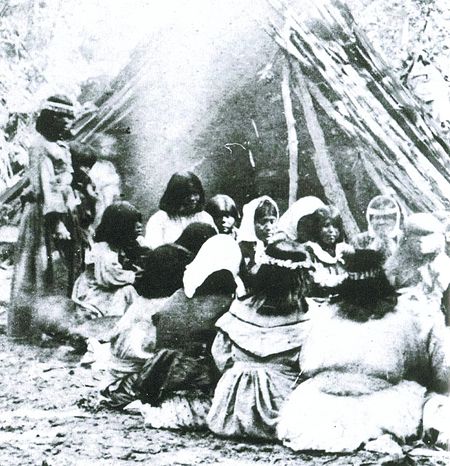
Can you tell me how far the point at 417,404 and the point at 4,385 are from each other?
9.21ft

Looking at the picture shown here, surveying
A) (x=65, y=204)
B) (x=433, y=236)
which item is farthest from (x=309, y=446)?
(x=65, y=204)

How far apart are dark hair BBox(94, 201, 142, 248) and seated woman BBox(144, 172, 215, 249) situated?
0.13 m

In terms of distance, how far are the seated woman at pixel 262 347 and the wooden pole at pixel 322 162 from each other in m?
0.37

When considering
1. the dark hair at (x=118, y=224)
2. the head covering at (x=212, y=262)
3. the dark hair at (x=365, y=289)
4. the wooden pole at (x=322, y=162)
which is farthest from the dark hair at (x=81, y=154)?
the dark hair at (x=365, y=289)

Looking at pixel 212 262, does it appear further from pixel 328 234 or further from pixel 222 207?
pixel 328 234

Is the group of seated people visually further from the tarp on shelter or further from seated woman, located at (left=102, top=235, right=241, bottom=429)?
the tarp on shelter

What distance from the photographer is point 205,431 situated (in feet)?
15.8

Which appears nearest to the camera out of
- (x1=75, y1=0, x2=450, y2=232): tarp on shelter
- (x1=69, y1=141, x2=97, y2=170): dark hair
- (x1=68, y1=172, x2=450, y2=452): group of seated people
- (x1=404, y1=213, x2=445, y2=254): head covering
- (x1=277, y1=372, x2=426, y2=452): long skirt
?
(x1=277, y1=372, x2=426, y2=452): long skirt

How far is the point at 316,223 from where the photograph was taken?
16.4ft

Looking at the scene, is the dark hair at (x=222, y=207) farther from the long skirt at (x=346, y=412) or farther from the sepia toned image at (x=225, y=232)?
the long skirt at (x=346, y=412)

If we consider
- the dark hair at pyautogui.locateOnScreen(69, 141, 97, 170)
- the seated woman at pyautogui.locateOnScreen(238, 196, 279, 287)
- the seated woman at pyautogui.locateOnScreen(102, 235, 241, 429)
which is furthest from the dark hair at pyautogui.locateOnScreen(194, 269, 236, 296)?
the dark hair at pyautogui.locateOnScreen(69, 141, 97, 170)

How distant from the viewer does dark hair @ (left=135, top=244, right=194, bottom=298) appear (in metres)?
5.13

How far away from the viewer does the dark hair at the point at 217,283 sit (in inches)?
199

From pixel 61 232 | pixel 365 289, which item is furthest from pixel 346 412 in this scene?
pixel 61 232
